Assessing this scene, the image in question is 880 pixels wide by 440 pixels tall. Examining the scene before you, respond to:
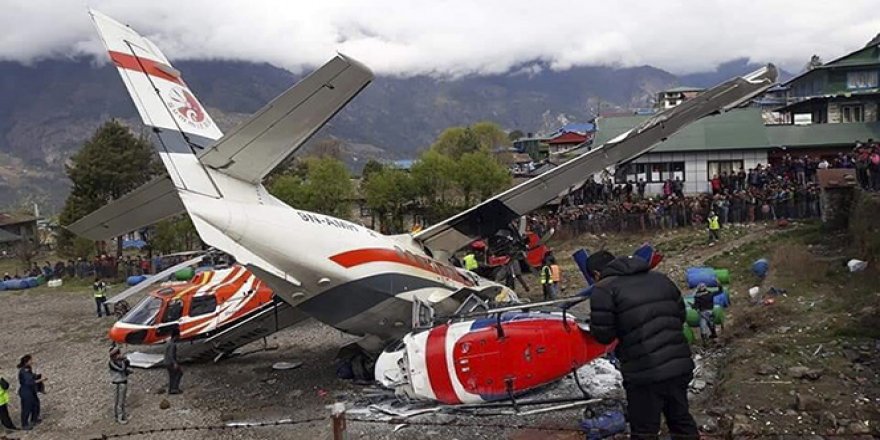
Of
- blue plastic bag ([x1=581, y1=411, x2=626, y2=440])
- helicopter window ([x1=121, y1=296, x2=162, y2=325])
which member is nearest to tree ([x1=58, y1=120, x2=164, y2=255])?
helicopter window ([x1=121, y1=296, x2=162, y2=325])

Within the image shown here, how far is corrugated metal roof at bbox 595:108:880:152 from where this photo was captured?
38.1m

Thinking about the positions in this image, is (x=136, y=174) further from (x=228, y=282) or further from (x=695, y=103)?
(x=695, y=103)

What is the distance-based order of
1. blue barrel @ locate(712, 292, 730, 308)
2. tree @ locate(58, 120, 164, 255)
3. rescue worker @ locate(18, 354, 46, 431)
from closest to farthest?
rescue worker @ locate(18, 354, 46, 431)
blue barrel @ locate(712, 292, 730, 308)
tree @ locate(58, 120, 164, 255)

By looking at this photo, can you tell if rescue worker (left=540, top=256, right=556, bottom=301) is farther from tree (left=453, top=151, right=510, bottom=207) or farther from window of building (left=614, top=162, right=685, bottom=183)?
tree (left=453, top=151, right=510, bottom=207)

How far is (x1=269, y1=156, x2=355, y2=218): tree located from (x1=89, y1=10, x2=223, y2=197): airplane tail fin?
32591mm

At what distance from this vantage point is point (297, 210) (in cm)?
1238

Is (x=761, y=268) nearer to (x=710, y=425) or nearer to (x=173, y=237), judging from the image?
(x=710, y=425)

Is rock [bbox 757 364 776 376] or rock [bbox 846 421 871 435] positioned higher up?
rock [bbox 757 364 776 376]

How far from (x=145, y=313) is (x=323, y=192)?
28294 mm

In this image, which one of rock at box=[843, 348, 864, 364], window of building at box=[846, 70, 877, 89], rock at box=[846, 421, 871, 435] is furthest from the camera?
window of building at box=[846, 70, 877, 89]

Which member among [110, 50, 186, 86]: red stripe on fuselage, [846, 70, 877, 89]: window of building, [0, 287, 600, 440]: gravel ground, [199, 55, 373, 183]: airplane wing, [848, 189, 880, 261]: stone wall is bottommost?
[0, 287, 600, 440]: gravel ground

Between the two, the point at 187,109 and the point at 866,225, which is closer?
the point at 187,109

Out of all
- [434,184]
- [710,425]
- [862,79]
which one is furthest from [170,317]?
[862,79]

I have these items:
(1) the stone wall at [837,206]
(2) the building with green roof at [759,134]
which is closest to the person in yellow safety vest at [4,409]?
(1) the stone wall at [837,206]
